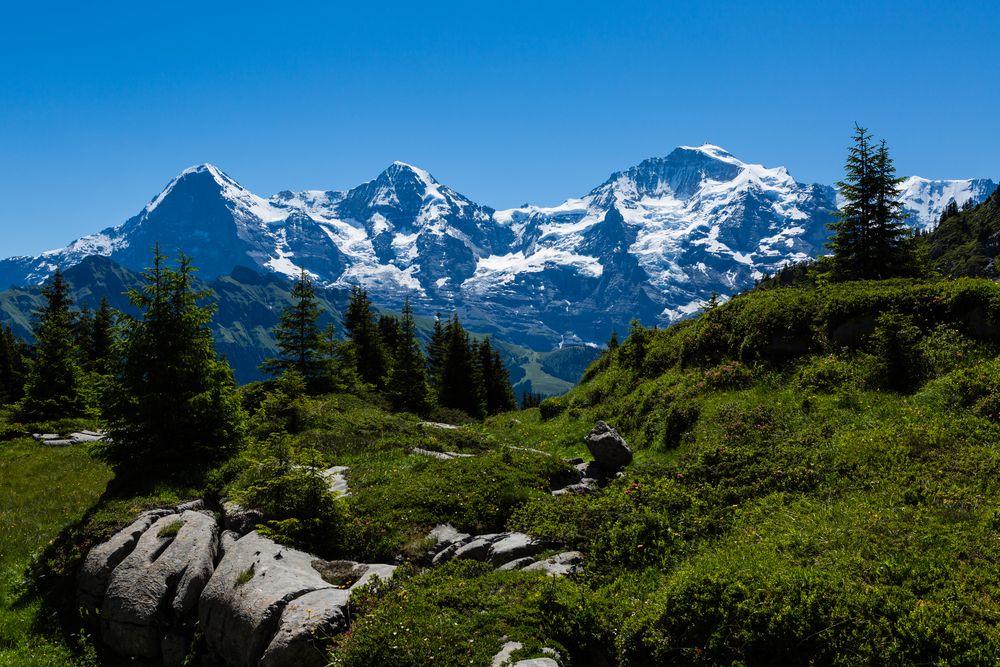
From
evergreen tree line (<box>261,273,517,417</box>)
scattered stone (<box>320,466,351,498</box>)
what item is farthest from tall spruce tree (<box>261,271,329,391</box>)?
scattered stone (<box>320,466,351,498</box>)

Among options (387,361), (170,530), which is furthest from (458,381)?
(170,530)

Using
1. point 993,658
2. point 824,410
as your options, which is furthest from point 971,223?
point 993,658

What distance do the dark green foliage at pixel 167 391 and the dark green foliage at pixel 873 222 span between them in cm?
3561

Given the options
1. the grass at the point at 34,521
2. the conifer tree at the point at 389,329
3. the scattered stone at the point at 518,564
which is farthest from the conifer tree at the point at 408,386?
the scattered stone at the point at 518,564

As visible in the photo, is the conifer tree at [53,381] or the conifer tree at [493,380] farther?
the conifer tree at [493,380]

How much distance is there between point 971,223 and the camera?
180750mm

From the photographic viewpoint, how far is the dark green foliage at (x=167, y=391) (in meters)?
22.3

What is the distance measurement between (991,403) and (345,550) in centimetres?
1722

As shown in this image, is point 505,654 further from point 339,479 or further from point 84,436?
point 84,436

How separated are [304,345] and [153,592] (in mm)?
31920

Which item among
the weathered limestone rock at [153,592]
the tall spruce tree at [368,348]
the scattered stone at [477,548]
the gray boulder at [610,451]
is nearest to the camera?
the weathered limestone rock at [153,592]

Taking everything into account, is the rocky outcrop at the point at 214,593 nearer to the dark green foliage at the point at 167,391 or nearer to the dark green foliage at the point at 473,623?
the dark green foliage at the point at 473,623

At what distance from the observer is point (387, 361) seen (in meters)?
61.2

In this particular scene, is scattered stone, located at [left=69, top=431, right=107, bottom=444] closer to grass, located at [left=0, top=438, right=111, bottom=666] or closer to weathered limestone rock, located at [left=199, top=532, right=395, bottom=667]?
grass, located at [left=0, top=438, right=111, bottom=666]
